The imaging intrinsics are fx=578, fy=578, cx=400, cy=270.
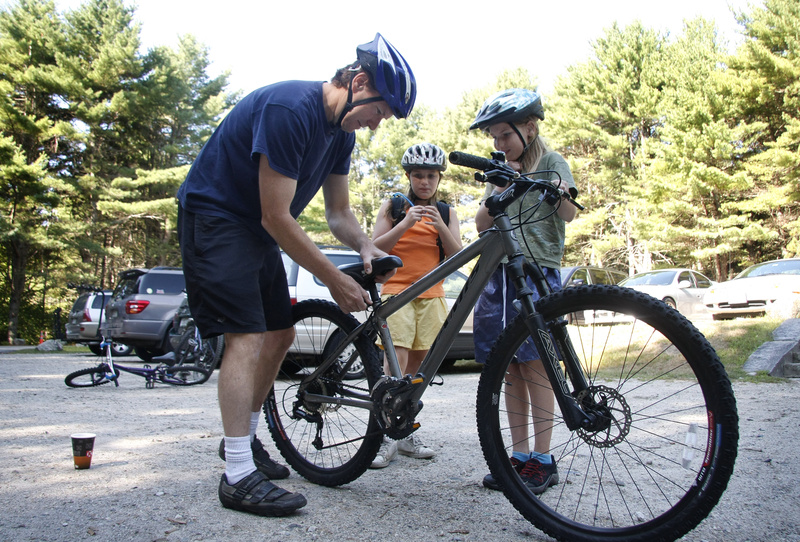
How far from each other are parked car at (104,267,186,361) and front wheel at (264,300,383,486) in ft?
24.2

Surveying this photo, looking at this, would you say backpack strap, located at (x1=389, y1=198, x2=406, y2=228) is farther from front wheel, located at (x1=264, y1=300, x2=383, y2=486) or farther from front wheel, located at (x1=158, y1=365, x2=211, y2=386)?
front wheel, located at (x1=158, y1=365, x2=211, y2=386)

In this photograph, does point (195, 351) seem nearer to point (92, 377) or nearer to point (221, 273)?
point (92, 377)

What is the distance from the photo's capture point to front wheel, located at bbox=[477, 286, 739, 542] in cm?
181

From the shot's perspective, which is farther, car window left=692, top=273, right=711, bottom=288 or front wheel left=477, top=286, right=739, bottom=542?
car window left=692, top=273, right=711, bottom=288

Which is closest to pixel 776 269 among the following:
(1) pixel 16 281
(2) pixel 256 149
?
(2) pixel 256 149

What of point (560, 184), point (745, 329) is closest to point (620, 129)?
point (745, 329)

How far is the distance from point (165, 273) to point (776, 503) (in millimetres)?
10604

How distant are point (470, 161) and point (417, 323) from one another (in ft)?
4.63

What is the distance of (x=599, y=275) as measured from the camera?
16734 millimetres

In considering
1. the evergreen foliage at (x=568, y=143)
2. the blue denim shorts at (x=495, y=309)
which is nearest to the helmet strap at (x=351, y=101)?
the blue denim shorts at (x=495, y=309)

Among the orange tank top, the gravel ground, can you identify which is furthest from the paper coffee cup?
the orange tank top

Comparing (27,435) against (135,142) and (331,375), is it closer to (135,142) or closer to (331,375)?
(331,375)

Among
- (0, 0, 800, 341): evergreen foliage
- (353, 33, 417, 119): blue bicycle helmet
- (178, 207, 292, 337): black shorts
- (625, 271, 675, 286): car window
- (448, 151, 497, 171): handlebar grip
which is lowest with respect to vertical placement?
(178, 207, 292, 337): black shorts

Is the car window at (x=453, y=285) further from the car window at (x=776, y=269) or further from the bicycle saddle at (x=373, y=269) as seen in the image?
the car window at (x=776, y=269)
